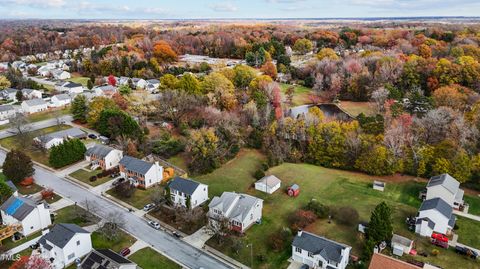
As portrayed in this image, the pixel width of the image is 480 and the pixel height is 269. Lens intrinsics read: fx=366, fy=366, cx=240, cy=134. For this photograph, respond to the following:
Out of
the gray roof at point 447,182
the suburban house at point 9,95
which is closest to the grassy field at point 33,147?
the suburban house at point 9,95

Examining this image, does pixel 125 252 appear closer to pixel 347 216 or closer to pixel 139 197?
pixel 139 197

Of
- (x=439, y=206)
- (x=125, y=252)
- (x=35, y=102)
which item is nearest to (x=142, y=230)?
(x=125, y=252)

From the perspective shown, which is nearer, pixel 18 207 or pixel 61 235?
pixel 61 235

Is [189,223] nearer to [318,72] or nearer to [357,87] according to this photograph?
[357,87]

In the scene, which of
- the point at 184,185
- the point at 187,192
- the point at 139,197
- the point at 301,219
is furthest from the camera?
the point at 139,197

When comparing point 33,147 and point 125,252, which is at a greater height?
point 125,252

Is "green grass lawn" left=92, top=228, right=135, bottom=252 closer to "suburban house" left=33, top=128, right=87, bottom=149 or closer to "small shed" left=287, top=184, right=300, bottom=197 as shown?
"small shed" left=287, top=184, right=300, bottom=197
